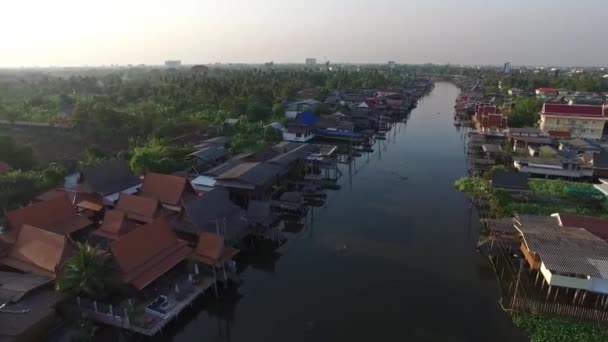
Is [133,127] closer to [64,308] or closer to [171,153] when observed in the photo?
[171,153]

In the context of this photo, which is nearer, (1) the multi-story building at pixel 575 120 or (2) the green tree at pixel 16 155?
(2) the green tree at pixel 16 155

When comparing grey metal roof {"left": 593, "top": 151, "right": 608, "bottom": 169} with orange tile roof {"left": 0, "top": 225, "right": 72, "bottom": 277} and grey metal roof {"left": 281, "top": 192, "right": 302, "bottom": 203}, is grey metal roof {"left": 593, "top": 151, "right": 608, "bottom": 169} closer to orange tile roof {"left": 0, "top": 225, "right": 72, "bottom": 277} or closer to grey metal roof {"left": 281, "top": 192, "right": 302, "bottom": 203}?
grey metal roof {"left": 281, "top": 192, "right": 302, "bottom": 203}

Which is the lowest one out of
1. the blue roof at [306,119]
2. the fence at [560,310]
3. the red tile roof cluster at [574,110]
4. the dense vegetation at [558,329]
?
the dense vegetation at [558,329]

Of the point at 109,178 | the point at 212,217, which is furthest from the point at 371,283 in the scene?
the point at 109,178

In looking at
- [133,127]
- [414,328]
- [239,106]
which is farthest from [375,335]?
[239,106]

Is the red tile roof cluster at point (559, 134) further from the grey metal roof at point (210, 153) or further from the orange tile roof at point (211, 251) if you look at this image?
the orange tile roof at point (211, 251)

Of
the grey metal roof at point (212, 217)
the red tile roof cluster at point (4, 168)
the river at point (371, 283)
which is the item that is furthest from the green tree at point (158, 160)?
the river at point (371, 283)
